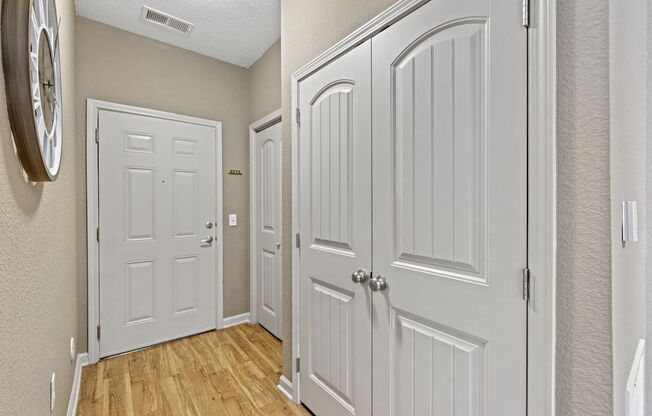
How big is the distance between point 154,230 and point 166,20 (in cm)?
173

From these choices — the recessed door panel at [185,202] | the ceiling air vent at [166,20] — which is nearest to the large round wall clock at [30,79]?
the ceiling air vent at [166,20]

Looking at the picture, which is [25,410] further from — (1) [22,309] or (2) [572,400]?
(2) [572,400]

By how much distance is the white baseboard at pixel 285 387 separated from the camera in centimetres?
195

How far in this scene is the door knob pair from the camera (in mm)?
1304

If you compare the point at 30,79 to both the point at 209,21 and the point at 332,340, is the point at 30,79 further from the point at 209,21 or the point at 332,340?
the point at 209,21

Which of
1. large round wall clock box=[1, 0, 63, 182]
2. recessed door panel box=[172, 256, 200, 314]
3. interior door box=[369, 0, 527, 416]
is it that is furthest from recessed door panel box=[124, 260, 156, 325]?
interior door box=[369, 0, 527, 416]

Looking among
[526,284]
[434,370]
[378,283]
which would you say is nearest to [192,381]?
[378,283]

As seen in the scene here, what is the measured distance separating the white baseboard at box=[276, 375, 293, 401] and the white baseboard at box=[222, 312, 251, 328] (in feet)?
4.03

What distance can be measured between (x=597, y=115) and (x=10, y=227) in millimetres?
1447

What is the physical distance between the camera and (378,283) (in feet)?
4.29

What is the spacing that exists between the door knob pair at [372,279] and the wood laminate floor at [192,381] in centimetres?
101

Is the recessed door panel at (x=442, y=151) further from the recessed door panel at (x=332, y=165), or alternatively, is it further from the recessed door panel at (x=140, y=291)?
the recessed door panel at (x=140, y=291)

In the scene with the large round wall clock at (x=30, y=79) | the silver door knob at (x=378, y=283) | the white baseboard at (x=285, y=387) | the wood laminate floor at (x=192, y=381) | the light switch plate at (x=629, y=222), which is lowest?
the wood laminate floor at (x=192, y=381)

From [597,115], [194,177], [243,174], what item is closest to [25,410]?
[597,115]
